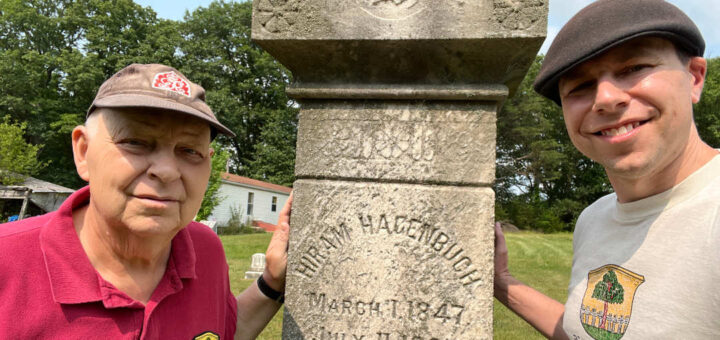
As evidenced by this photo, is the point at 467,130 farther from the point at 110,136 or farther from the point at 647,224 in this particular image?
the point at 110,136

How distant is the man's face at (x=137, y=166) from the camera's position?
4.66ft

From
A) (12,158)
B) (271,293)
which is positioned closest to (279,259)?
(271,293)

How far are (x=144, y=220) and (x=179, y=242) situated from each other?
386 mm

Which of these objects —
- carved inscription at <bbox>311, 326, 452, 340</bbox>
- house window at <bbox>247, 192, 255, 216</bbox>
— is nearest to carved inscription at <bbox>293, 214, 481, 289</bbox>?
carved inscription at <bbox>311, 326, 452, 340</bbox>

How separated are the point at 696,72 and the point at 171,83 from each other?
5.46 ft

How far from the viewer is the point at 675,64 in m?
1.40

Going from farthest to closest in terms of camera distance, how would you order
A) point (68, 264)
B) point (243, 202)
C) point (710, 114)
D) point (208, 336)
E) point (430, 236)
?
point (710, 114) → point (243, 202) → point (430, 236) → point (208, 336) → point (68, 264)

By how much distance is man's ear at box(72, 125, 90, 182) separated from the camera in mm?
1490

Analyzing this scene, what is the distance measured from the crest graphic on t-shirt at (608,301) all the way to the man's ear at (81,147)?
1770mm

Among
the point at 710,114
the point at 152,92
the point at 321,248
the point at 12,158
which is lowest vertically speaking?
the point at 321,248

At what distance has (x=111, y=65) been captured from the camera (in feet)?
93.7

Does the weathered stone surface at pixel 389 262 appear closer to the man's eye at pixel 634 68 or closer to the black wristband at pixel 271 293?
the black wristband at pixel 271 293

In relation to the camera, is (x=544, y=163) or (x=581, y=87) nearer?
(x=581, y=87)

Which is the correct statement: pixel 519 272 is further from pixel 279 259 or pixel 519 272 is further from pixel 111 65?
pixel 111 65
